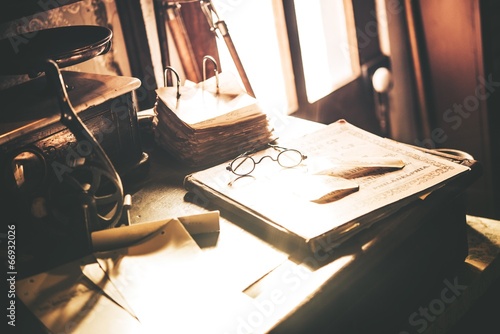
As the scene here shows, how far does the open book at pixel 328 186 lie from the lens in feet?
3.46

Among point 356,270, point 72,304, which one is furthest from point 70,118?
point 356,270

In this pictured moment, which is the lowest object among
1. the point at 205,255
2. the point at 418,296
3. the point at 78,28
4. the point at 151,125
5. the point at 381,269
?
the point at 418,296

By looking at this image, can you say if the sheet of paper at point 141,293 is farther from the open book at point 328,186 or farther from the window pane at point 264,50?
the window pane at point 264,50

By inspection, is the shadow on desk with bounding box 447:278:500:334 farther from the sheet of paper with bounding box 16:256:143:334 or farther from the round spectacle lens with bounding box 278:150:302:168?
the sheet of paper with bounding box 16:256:143:334

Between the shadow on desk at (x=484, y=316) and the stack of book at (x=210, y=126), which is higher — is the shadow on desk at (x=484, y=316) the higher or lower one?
the lower one

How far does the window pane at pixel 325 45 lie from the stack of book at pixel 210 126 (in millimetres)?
1042

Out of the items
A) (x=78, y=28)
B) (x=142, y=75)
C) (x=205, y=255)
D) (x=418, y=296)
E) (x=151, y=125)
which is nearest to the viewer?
(x=205, y=255)

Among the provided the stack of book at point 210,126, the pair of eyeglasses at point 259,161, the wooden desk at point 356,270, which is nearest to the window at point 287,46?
the stack of book at point 210,126

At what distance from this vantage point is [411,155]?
1251 mm

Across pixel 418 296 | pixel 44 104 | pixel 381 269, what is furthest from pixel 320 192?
pixel 44 104

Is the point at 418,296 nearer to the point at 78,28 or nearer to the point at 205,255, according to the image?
the point at 205,255

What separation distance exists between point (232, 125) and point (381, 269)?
1.80ft

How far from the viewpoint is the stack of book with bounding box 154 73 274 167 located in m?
1.41

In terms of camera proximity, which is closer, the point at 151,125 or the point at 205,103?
the point at 205,103
